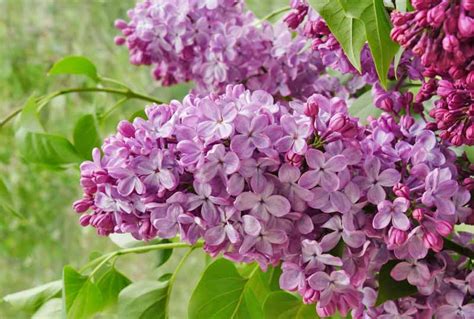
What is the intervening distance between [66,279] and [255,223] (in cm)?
18

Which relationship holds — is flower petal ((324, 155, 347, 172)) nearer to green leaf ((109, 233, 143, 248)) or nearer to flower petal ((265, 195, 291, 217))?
flower petal ((265, 195, 291, 217))

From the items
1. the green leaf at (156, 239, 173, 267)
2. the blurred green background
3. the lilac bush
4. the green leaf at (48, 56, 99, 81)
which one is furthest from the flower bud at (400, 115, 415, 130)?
the blurred green background

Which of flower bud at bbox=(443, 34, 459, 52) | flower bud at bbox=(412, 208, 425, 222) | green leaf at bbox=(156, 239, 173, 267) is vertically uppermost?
flower bud at bbox=(443, 34, 459, 52)

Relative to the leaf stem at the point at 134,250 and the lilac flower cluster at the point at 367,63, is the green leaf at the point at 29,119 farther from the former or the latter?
the lilac flower cluster at the point at 367,63

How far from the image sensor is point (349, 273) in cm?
40

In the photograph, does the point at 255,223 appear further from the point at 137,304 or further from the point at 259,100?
the point at 137,304

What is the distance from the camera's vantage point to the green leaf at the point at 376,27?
38cm

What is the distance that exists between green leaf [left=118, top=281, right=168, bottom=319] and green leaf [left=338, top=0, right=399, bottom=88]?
23 centimetres

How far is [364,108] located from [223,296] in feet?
0.46

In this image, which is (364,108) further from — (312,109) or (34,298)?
(34,298)

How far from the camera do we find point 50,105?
1.52 meters

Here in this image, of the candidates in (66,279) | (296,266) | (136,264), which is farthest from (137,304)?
(136,264)

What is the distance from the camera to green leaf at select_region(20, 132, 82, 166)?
0.62 meters

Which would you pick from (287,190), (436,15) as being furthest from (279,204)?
(436,15)
